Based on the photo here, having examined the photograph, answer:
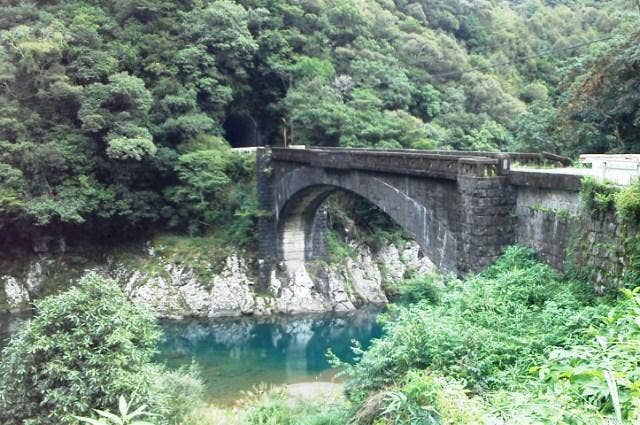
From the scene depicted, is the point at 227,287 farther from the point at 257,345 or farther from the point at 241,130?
the point at 241,130

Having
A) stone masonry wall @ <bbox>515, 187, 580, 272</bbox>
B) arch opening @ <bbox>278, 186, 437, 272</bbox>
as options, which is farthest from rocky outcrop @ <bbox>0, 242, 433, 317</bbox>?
stone masonry wall @ <bbox>515, 187, 580, 272</bbox>

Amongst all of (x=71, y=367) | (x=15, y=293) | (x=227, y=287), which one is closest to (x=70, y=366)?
(x=71, y=367)

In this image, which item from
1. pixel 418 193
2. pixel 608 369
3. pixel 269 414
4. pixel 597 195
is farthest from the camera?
pixel 418 193

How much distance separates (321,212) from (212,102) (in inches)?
286

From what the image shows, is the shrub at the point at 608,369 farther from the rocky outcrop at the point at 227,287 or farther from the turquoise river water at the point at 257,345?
the rocky outcrop at the point at 227,287

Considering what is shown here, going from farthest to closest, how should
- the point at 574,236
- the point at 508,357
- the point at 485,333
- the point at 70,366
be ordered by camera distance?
the point at 70,366 < the point at 574,236 < the point at 485,333 < the point at 508,357

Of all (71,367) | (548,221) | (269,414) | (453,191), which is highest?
(453,191)

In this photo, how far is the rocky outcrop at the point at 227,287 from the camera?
22391mm

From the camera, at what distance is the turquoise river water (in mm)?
17938

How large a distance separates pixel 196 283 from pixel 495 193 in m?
14.9

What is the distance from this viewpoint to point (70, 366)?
10.0 meters

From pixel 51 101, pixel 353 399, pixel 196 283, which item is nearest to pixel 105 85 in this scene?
pixel 51 101

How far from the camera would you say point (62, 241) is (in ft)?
77.7

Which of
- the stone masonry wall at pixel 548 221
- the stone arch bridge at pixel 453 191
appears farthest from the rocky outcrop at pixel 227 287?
the stone masonry wall at pixel 548 221
